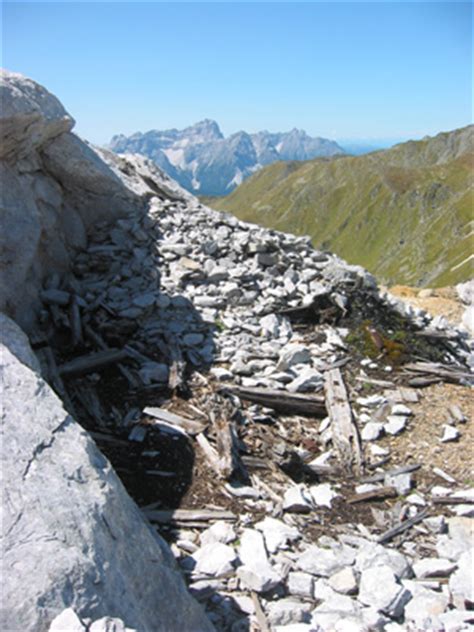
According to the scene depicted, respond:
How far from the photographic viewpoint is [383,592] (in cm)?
600

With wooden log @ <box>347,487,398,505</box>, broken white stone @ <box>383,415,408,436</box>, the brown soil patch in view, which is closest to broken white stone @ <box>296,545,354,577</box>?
wooden log @ <box>347,487,398,505</box>

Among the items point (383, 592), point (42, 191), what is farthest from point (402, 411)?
point (42, 191)

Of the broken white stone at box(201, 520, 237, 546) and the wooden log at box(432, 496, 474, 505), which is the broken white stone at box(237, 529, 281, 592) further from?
the wooden log at box(432, 496, 474, 505)

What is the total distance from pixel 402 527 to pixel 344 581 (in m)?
2.16

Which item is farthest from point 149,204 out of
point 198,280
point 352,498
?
point 352,498

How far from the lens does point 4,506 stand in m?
3.93

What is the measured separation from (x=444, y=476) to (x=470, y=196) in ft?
586

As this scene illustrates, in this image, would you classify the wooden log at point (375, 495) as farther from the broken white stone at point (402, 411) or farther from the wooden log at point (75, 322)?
the wooden log at point (75, 322)

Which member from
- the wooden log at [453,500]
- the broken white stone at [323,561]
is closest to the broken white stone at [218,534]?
the broken white stone at [323,561]

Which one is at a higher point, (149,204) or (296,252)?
(149,204)

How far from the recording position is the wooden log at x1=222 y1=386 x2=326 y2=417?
11086 millimetres

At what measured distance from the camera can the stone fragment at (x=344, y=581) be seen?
20.3ft

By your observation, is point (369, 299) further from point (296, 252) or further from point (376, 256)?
point (376, 256)

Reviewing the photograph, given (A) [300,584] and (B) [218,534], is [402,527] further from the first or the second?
(B) [218,534]
